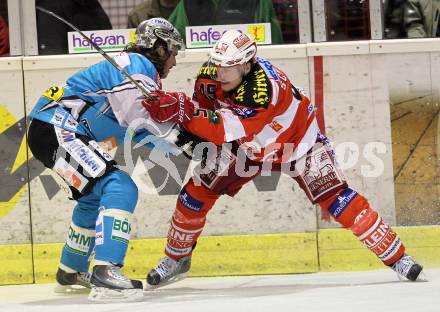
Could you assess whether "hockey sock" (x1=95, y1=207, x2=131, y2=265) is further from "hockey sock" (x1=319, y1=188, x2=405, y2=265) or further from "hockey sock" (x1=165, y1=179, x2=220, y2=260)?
"hockey sock" (x1=319, y1=188, x2=405, y2=265)

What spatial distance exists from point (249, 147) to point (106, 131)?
774 millimetres

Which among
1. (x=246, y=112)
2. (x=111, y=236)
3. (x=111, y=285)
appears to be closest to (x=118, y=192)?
(x=111, y=236)

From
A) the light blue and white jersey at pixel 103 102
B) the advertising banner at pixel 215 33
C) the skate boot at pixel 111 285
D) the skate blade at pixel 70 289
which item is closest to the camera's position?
the skate boot at pixel 111 285

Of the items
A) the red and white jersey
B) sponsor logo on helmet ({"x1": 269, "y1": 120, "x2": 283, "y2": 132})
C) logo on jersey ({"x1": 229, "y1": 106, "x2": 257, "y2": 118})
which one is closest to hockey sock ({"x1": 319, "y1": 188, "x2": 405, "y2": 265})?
the red and white jersey

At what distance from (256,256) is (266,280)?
358mm

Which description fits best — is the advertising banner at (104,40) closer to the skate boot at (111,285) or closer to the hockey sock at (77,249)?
the hockey sock at (77,249)

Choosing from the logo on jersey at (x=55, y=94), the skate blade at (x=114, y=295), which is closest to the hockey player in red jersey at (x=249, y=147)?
the logo on jersey at (x=55, y=94)

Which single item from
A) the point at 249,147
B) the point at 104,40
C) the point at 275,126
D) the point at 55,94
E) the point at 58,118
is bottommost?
the point at 249,147

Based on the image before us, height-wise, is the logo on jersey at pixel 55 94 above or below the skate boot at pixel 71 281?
above

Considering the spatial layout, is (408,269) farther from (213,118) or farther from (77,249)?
(77,249)

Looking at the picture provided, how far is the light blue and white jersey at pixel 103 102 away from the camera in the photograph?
5.23 metres

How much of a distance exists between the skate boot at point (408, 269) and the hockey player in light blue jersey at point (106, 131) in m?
1.33

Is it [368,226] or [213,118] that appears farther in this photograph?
[368,226]

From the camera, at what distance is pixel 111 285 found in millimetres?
5027
